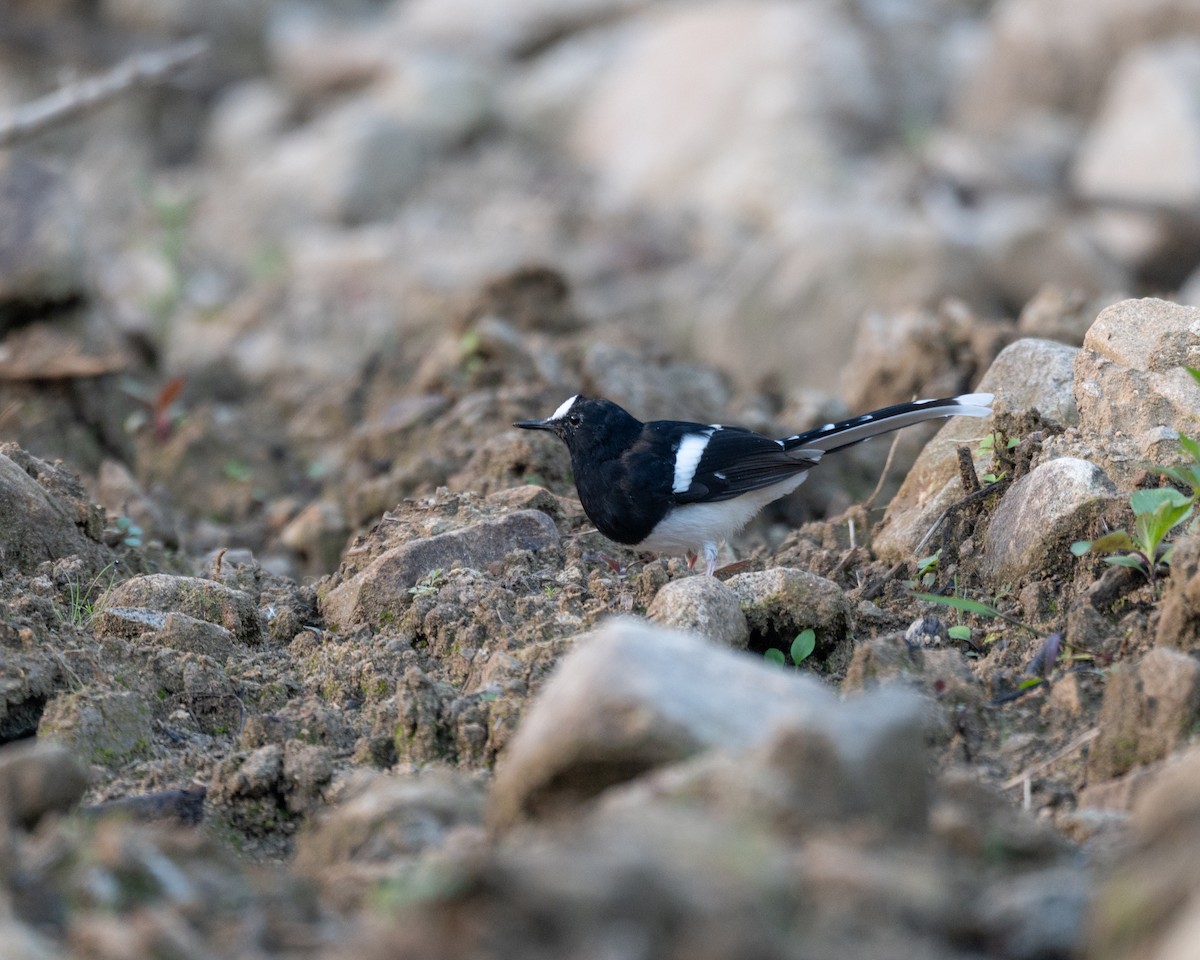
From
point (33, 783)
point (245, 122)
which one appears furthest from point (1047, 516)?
point (245, 122)

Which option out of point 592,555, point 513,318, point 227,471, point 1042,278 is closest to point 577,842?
point 592,555

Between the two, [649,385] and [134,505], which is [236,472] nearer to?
[134,505]

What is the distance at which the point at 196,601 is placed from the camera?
14.2ft

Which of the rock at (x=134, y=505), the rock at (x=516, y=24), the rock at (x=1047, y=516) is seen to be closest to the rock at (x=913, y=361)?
the rock at (x=1047, y=516)

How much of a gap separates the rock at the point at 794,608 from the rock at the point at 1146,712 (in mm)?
906

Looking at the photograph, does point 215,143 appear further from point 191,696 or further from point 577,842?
point 577,842

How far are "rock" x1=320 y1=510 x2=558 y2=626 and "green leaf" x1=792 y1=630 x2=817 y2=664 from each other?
1.10 metres

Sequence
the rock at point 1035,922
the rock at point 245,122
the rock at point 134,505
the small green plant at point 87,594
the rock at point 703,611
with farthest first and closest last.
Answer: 1. the rock at point 245,122
2. the rock at point 134,505
3. the small green plant at point 87,594
4. the rock at point 703,611
5. the rock at point 1035,922

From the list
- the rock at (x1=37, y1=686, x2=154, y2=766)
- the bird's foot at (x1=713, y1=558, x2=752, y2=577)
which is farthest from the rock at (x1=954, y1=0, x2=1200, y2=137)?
the rock at (x1=37, y1=686, x2=154, y2=766)

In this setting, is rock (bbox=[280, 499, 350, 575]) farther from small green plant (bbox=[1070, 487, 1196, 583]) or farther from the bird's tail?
small green plant (bbox=[1070, 487, 1196, 583])

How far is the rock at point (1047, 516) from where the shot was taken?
392 centimetres

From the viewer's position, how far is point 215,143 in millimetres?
14867

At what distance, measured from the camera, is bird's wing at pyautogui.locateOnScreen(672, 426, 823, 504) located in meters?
5.38

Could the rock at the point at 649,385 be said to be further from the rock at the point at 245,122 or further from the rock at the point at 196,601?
the rock at the point at 245,122
